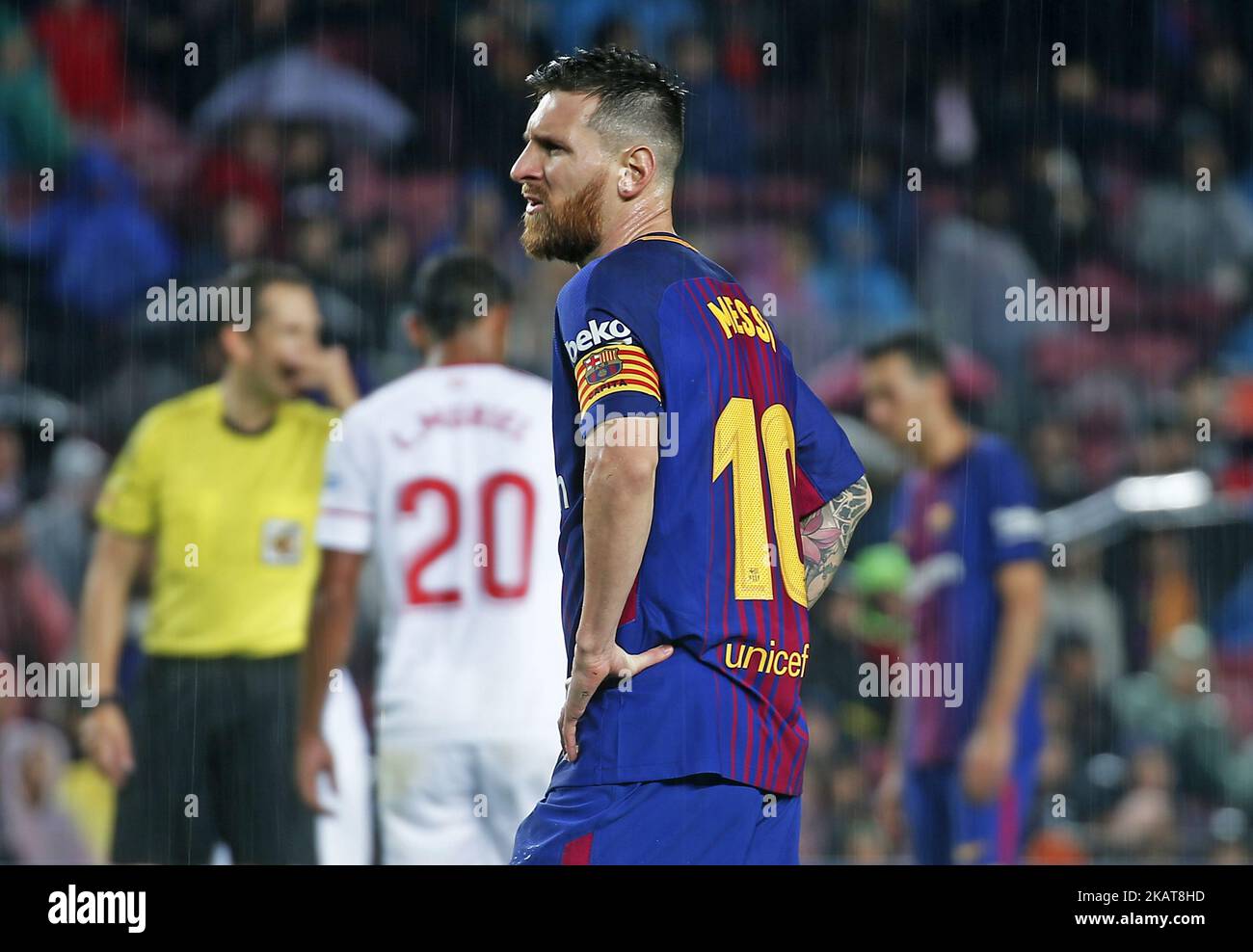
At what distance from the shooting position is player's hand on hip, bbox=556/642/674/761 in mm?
2445

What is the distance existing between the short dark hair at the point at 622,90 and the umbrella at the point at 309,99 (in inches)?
178

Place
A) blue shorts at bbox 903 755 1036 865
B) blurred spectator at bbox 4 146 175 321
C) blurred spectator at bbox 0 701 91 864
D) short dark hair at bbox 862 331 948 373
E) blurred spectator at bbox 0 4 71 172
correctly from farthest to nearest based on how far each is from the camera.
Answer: blurred spectator at bbox 0 4 71 172, blurred spectator at bbox 4 146 175 321, short dark hair at bbox 862 331 948 373, blue shorts at bbox 903 755 1036 865, blurred spectator at bbox 0 701 91 864

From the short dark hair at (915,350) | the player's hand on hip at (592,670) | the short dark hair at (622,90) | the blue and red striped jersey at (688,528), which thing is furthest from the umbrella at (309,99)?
the player's hand on hip at (592,670)

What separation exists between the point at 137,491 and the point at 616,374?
372 cm

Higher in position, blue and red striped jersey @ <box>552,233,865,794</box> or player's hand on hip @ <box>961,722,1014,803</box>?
blue and red striped jersey @ <box>552,233,865,794</box>

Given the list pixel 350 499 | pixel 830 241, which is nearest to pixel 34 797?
pixel 350 499

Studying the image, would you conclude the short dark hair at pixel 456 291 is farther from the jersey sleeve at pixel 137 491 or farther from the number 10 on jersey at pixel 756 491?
the number 10 on jersey at pixel 756 491

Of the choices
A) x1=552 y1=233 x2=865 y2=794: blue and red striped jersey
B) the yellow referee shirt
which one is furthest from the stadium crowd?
x1=552 y1=233 x2=865 y2=794: blue and red striped jersey

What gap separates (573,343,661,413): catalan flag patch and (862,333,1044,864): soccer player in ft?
13.1

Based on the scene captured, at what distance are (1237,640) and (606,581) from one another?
5085mm

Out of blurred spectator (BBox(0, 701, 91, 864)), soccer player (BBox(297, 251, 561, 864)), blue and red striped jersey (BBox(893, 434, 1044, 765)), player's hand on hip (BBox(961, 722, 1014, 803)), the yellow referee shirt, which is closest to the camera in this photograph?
soccer player (BBox(297, 251, 561, 864))

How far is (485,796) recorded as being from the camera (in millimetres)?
5340

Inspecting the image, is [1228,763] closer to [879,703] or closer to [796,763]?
[879,703]

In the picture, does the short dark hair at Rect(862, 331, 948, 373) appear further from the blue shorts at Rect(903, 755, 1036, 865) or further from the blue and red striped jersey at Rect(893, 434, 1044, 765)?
the blue shorts at Rect(903, 755, 1036, 865)
